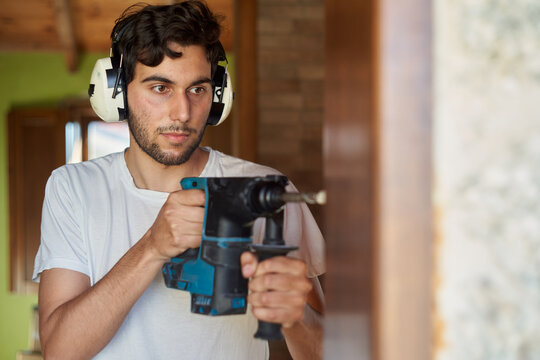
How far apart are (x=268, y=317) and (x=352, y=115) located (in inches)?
17.1

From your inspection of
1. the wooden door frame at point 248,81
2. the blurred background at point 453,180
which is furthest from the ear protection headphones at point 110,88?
the wooden door frame at point 248,81

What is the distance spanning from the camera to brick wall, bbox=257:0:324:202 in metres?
3.45

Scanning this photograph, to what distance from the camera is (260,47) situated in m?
3.46

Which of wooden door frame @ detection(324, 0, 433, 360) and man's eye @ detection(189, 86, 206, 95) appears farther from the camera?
man's eye @ detection(189, 86, 206, 95)

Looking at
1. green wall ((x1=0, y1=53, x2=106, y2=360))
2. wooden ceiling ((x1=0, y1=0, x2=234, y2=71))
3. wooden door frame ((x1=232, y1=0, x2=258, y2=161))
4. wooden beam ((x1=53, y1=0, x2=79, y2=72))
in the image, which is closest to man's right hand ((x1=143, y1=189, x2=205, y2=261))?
wooden door frame ((x1=232, y1=0, x2=258, y2=161))

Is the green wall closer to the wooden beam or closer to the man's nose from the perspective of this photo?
the wooden beam

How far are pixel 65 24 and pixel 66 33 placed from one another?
14 centimetres

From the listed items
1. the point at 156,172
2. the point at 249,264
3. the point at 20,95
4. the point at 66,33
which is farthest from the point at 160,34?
the point at 20,95

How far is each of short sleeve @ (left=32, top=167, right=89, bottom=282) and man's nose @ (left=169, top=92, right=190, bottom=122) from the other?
34 cm

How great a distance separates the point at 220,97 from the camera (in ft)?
5.68

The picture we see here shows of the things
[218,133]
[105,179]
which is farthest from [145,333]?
[218,133]

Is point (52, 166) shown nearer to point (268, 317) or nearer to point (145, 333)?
point (145, 333)

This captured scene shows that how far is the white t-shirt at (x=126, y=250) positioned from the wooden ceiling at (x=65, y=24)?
3.90 meters

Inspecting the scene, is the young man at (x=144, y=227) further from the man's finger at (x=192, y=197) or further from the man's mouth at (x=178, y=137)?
the man's finger at (x=192, y=197)
